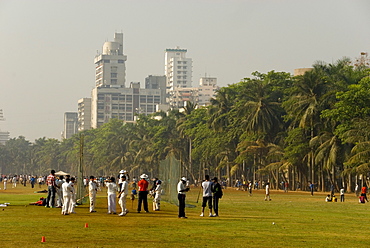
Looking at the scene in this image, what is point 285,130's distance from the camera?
101 m

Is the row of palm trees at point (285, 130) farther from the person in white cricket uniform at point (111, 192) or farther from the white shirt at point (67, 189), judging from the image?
Answer: the white shirt at point (67, 189)

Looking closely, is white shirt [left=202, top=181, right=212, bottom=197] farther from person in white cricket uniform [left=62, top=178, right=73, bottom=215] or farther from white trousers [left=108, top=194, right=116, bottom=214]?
person in white cricket uniform [left=62, top=178, right=73, bottom=215]

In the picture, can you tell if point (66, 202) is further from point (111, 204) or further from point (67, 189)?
point (111, 204)

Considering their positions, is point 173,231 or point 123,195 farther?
point 123,195

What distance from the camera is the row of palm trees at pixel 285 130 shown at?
74.4 metres

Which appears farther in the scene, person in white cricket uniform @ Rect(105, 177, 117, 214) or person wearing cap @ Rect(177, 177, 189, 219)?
person in white cricket uniform @ Rect(105, 177, 117, 214)

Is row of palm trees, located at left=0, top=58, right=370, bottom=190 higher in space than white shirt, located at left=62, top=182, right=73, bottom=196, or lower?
higher

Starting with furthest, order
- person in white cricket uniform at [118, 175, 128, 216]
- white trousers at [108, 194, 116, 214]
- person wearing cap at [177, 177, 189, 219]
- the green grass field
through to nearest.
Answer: white trousers at [108, 194, 116, 214] < person in white cricket uniform at [118, 175, 128, 216] < person wearing cap at [177, 177, 189, 219] < the green grass field

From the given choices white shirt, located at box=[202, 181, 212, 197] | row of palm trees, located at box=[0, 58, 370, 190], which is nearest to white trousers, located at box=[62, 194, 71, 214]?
white shirt, located at box=[202, 181, 212, 197]

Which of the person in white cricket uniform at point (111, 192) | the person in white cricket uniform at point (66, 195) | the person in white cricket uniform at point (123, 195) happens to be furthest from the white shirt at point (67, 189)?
the person in white cricket uniform at point (123, 195)

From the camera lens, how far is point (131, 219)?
1153 inches

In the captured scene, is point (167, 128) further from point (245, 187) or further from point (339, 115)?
point (339, 115)

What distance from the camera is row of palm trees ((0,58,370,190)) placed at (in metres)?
74.4

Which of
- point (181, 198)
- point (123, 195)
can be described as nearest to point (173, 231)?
point (181, 198)
